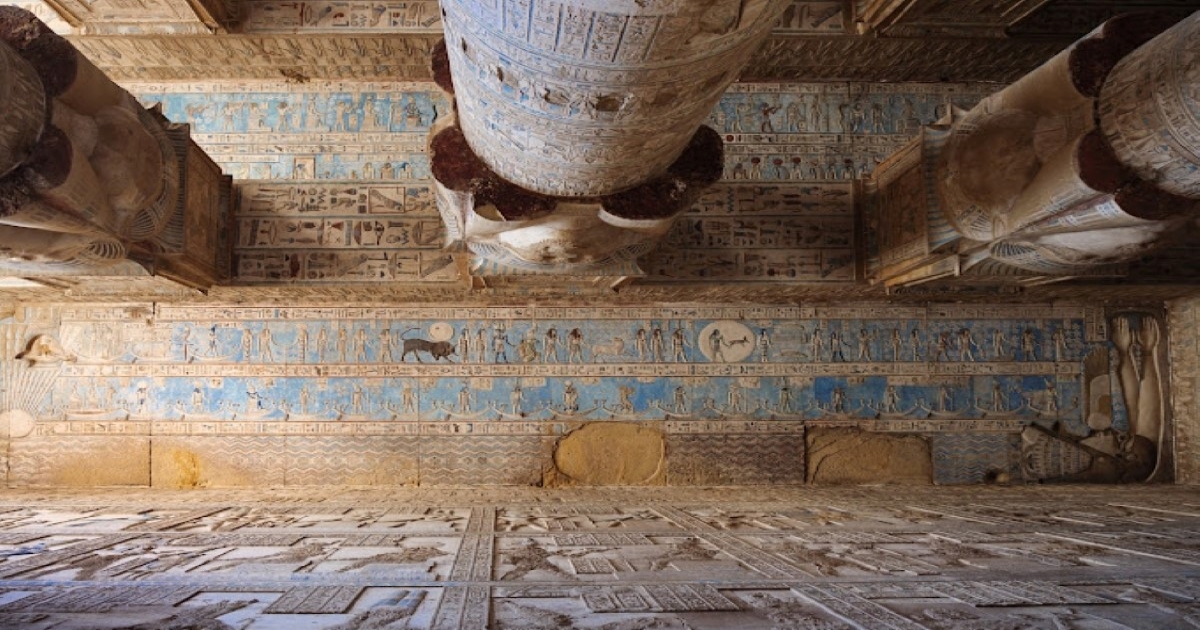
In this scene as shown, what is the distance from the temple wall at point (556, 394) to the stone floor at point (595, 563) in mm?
1056

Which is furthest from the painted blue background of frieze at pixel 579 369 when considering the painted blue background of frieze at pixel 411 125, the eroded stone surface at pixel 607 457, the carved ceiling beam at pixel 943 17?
the carved ceiling beam at pixel 943 17

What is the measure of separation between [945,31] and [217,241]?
21.4ft

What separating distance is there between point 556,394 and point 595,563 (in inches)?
134

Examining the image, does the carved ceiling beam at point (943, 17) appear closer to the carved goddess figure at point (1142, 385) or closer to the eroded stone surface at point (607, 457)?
the carved goddess figure at point (1142, 385)

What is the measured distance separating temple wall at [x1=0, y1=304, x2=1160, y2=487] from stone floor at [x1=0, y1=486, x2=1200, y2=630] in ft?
3.47

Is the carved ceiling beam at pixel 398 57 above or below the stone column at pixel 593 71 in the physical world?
above

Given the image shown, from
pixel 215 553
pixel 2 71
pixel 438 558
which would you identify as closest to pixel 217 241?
pixel 2 71

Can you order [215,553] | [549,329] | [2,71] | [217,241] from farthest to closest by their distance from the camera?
[549,329] → [217,241] → [215,553] → [2,71]

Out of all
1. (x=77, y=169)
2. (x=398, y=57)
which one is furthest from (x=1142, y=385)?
(x=77, y=169)

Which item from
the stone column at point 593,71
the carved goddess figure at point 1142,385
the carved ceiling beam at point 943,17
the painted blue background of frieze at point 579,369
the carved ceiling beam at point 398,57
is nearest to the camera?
the stone column at point 593,71

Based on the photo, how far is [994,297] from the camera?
6887mm

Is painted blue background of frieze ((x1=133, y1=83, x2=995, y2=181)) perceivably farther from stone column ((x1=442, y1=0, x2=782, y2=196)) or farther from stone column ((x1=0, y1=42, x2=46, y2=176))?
stone column ((x1=442, y1=0, x2=782, y2=196))

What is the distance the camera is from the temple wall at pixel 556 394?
654cm

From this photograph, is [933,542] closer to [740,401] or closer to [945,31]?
[740,401]
